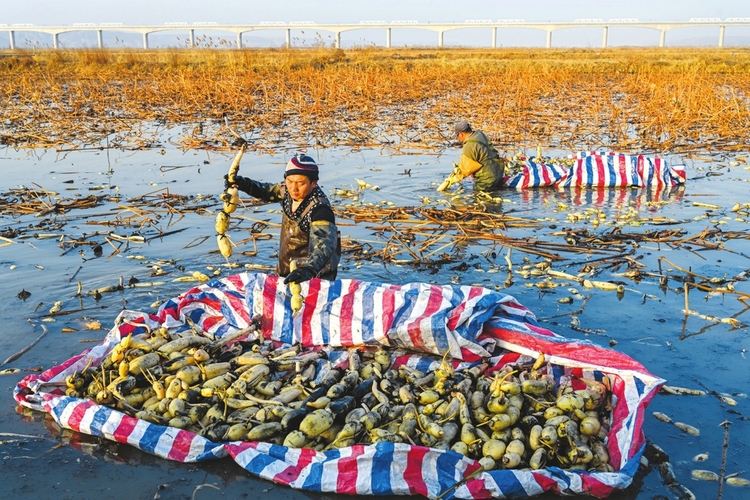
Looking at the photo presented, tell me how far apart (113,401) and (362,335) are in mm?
1630

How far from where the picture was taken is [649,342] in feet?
15.0

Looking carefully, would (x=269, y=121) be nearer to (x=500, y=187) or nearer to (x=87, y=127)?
(x=87, y=127)

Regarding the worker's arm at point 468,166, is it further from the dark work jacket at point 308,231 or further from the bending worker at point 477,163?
the dark work jacket at point 308,231

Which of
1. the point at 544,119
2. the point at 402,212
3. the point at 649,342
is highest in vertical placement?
the point at 544,119

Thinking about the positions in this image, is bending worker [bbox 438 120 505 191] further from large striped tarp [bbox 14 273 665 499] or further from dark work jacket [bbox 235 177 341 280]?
large striped tarp [bbox 14 273 665 499]

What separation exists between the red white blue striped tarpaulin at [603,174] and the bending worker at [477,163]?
1.45ft

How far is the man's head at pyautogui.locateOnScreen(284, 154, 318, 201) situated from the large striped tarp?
2.22ft

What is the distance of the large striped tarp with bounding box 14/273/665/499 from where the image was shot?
2977mm

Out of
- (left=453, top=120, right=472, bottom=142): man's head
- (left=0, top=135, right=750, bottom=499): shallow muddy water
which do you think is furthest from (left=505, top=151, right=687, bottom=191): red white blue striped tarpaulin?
(left=453, top=120, right=472, bottom=142): man's head

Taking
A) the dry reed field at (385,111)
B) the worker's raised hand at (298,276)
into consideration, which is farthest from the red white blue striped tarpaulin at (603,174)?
the worker's raised hand at (298,276)

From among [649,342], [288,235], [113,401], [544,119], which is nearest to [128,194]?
[288,235]

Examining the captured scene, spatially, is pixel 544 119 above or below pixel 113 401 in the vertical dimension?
above

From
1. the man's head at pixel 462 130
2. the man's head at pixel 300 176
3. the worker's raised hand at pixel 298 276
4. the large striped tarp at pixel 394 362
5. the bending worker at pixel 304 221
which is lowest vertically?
the large striped tarp at pixel 394 362

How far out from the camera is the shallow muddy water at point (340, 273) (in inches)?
127
